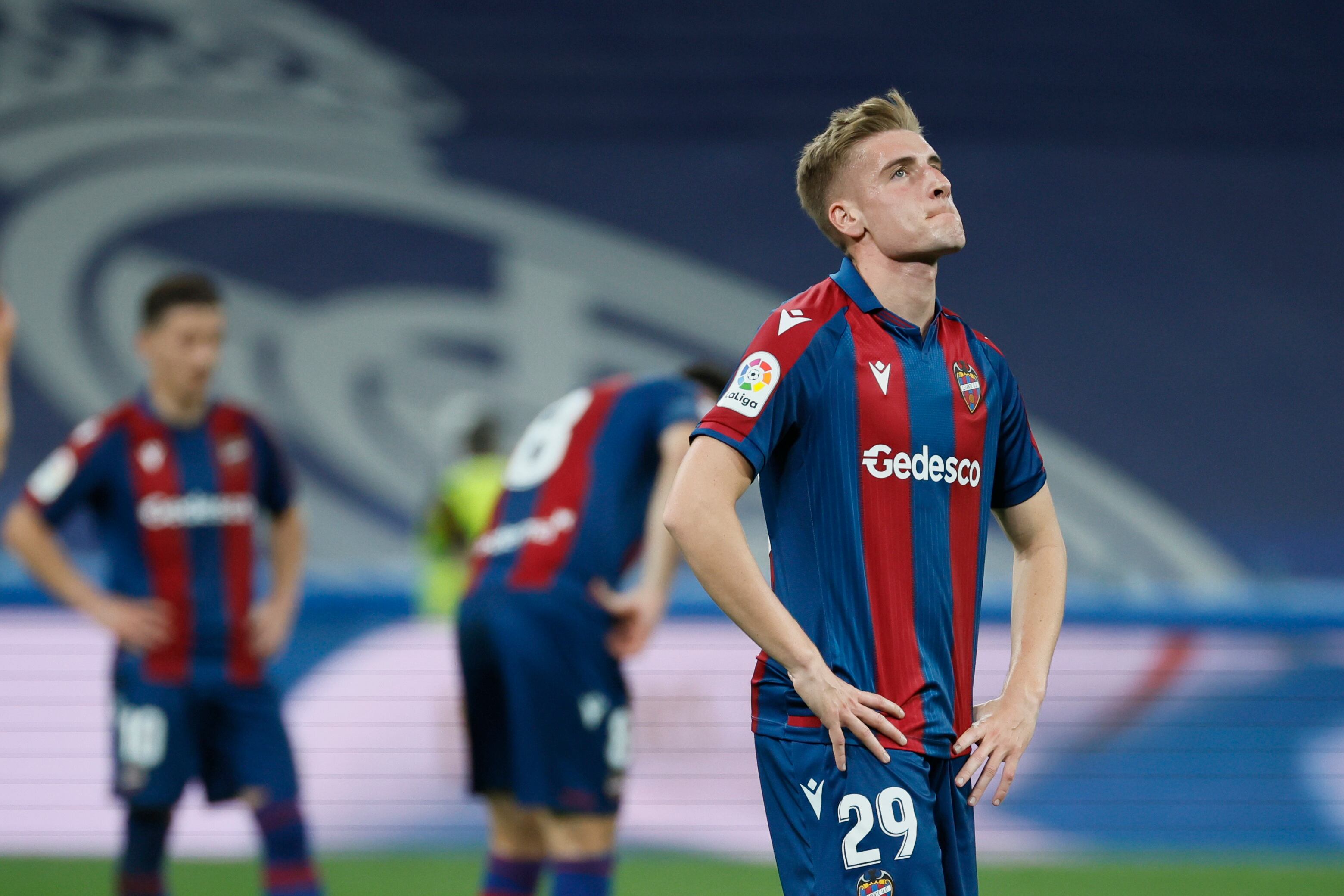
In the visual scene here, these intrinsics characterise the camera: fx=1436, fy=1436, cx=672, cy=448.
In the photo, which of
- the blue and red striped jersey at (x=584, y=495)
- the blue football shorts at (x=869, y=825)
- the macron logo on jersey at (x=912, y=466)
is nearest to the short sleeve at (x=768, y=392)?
the macron logo on jersey at (x=912, y=466)

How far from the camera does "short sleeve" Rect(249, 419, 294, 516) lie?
15.5 feet

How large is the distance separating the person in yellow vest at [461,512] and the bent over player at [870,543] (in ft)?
17.4

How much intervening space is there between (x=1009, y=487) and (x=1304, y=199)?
1215cm

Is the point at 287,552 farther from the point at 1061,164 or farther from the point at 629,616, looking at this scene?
the point at 1061,164

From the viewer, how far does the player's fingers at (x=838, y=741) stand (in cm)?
217

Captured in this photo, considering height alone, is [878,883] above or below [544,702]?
below

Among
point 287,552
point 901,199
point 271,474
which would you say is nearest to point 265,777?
point 287,552

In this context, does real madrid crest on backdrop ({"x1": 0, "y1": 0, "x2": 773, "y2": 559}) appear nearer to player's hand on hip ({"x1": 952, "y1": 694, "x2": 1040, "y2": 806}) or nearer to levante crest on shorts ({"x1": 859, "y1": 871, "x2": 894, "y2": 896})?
player's hand on hip ({"x1": 952, "y1": 694, "x2": 1040, "y2": 806})

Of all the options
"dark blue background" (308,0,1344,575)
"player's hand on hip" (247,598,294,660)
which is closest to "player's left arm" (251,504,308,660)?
"player's hand on hip" (247,598,294,660)

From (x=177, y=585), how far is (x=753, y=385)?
282 centimetres

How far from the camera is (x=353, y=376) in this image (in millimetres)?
12891

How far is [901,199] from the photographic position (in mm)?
2404

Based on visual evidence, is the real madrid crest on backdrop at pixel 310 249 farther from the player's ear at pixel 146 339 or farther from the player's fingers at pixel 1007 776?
the player's fingers at pixel 1007 776

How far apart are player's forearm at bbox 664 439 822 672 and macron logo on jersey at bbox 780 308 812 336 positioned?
0.25 m
